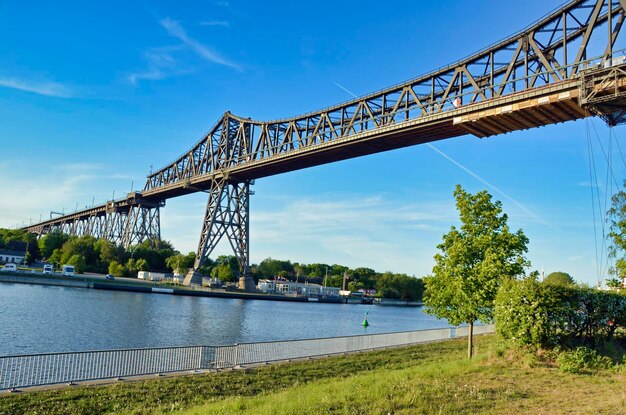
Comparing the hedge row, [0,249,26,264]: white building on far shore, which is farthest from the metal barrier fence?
[0,249,26,264]: white building on far shore

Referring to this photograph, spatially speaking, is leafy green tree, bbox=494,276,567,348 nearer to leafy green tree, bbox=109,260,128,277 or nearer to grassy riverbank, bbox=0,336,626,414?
grassy riverbank, bbox=0,336,626,414

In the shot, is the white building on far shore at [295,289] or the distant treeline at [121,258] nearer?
the distant treeline at [121,258]

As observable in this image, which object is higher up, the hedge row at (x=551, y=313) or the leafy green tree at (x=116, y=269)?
the hedge row at (x=551, y=313)

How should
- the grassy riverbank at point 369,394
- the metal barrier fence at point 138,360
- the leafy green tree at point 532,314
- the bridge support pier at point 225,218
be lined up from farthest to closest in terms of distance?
the bridge support pier at point 225,218, the leafy green tree at point 532,314, the metal barrier fence at point 138,360, the grassy riverbank at point 369,394

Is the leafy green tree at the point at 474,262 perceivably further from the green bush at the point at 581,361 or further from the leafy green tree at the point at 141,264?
the leafy green tree at the point at 141,264

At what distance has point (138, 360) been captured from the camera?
1550 cm

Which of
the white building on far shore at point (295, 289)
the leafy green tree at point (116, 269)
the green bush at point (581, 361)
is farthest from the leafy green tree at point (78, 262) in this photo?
the green bush at point (581, 361)

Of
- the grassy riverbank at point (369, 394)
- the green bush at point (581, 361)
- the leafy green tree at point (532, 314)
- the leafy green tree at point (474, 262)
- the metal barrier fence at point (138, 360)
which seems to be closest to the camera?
the grassy riverbank at point (369, 394)

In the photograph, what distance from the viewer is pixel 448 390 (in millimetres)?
11094

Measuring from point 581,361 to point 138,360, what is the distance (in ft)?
42.1

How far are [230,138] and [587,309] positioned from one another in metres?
78.9

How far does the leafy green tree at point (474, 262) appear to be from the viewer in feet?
60.7

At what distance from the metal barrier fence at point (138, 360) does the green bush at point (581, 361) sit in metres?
10.3

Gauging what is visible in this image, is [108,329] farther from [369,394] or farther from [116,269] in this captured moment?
[116,269]
